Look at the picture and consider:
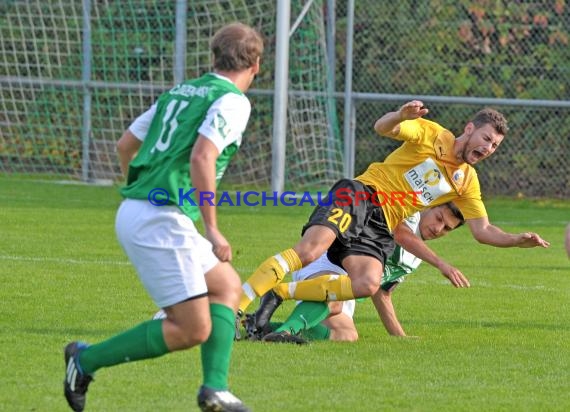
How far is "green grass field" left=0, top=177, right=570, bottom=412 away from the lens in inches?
222

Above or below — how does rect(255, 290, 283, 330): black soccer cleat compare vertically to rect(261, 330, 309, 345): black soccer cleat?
above

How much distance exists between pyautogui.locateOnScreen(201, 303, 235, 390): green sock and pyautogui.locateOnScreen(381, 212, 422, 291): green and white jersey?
2604mm

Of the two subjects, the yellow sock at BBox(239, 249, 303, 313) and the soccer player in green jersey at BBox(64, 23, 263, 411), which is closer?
the soccer player in green jersey at BBox(64, 23, 263, 411)

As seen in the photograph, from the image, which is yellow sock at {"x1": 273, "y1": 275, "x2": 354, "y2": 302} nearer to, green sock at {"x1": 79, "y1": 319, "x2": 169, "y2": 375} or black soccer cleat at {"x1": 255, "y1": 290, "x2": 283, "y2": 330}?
black soccer cleat at {"x1": 255, "y1": 290, "x2": 283, "y2": 330}

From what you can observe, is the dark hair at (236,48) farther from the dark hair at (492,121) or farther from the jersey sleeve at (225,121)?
the dark hair at (492,121)

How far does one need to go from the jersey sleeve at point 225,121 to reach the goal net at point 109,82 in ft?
37.8

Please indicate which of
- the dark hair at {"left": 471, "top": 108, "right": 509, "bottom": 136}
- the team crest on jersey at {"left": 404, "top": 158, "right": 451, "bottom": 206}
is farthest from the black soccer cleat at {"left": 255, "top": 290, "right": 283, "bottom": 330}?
the dark hair at {"left": 471, "top": 108, "right": 509, "bottom": 136}

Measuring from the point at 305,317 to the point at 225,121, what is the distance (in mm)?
2426

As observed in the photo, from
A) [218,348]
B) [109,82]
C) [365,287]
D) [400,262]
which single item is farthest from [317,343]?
[109,82]

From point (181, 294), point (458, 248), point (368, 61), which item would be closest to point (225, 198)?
point (368, 61)

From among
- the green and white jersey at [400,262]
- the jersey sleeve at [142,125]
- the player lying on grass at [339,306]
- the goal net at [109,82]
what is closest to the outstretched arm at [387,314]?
the player lying on grass at [339,306]

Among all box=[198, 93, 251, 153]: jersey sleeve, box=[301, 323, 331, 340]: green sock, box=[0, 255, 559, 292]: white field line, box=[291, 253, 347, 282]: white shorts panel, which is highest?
box=[198, 93, 251, 153]: jersey sleeve

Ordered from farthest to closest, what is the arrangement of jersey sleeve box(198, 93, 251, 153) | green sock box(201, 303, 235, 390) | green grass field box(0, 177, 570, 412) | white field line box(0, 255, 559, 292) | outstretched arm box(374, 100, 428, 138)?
1. white field line box(0, 255, 559, 292)
2. outstretched arm box(374, 100, 428, 138)
3. green grass field box(0, 177, 570, 412)
4. green sock box(201, 303, 235, 390)
5. jersey sleeve box(198, 93, 251, 153)

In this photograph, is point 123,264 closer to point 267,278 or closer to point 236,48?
point 267,278
